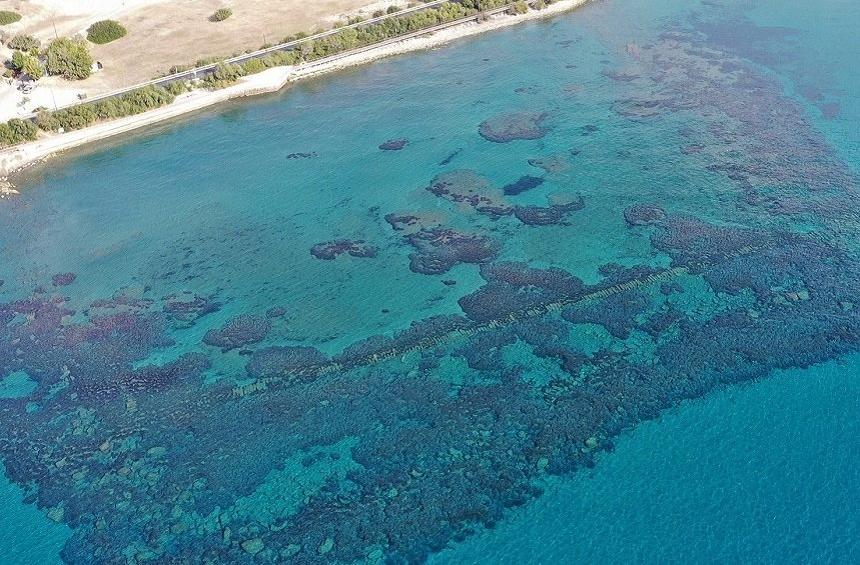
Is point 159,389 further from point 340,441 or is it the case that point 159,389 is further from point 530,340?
point 530,340

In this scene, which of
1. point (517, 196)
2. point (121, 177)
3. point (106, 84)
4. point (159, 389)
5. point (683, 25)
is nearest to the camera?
point (159, 389)

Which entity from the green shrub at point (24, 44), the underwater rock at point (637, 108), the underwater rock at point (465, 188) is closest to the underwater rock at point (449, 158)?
the underwater rock at point (465, 188)

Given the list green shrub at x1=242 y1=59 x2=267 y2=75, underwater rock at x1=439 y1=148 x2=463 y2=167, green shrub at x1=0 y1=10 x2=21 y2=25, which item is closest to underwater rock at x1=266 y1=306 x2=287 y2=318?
underwater rock at x1=439 y1=148 x2=463 y2=167

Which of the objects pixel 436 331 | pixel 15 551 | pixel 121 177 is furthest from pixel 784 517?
pixel 121 177

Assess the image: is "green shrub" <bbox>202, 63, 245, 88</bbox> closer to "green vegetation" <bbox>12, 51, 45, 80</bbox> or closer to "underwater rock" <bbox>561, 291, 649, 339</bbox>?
"green vegetation" <bbox>12, 51, 45, 80</bbox>

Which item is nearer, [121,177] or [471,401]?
[471,401]

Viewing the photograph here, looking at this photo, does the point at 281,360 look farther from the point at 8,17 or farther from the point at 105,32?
the point at 8,17

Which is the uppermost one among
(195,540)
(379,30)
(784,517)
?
(379,30)
